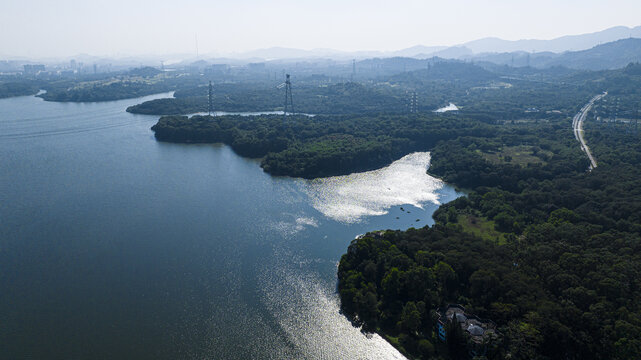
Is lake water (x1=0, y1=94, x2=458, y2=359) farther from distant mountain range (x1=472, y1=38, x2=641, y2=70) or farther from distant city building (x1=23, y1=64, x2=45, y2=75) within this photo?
distant city building (x1=23, y1=64, x2=45, y2=75)

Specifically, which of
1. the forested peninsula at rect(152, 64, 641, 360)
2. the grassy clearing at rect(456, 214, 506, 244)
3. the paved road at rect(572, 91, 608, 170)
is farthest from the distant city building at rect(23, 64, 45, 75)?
the grassy clearing at rect(456, 214, 506, 244)

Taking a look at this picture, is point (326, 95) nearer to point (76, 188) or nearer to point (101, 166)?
point (101, 166)

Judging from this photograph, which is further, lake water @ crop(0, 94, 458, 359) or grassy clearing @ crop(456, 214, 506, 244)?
grassy clearing @ crop(456, 214, 506, 244)

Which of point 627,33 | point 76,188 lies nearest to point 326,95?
point 76,188

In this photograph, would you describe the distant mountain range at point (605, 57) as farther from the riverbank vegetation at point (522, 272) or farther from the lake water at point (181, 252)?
the lake water at point (181, 252)

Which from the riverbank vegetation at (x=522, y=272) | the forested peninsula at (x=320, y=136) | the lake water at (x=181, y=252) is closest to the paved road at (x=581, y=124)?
the riverbank vegetation at (x=522, y=272)

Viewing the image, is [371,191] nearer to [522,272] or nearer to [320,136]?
[522,272]
